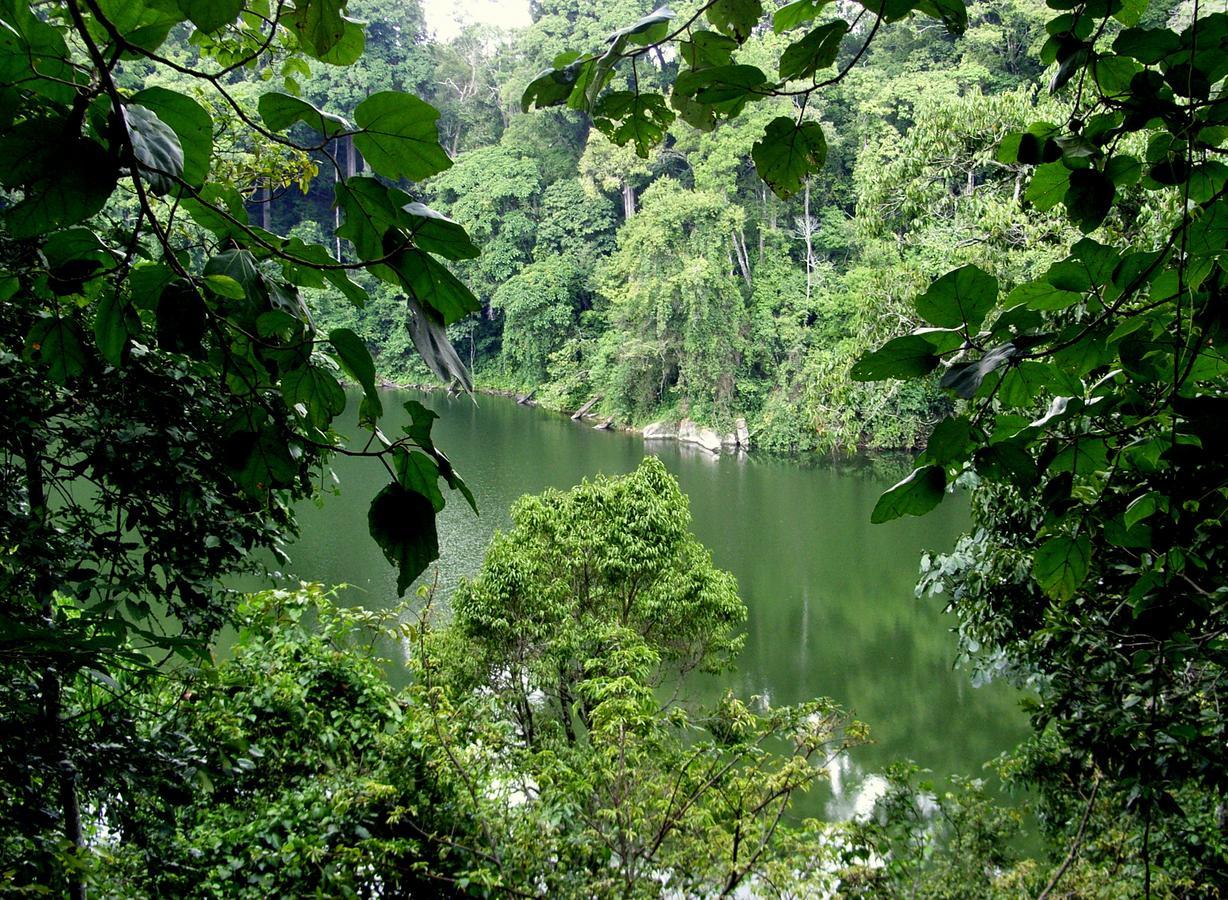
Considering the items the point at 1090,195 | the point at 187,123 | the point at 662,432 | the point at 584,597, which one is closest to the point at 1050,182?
the point at 1090,195

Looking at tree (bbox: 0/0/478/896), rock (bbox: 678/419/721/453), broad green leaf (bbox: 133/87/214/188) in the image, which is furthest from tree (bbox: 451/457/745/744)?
rock (bbox: 678/419/721/453)

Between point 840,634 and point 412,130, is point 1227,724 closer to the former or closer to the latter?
point 412,130

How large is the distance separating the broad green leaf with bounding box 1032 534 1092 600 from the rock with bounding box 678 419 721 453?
13098mm

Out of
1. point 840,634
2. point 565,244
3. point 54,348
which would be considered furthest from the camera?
point 565,244

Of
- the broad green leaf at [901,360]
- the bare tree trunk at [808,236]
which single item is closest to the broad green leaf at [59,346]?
the broad green leaf at [901,360]

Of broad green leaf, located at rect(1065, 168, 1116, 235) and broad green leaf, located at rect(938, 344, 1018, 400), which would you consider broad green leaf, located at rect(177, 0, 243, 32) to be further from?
broad green leaf, located at rect(1065, 168, 1116, 235)

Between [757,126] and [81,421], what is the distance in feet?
39.7

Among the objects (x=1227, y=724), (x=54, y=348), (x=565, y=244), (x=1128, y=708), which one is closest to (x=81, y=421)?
(x=54, y=348)

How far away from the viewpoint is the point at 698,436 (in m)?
14.1

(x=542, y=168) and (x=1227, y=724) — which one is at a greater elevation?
(x=542, y=168)

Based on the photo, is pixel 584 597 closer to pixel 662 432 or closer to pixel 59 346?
pixel 59 346

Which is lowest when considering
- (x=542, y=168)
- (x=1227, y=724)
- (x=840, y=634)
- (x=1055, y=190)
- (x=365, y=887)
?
(x=1227, y=724)

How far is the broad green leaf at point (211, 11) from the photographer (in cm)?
33

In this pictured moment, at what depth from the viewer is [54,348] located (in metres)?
0.49
